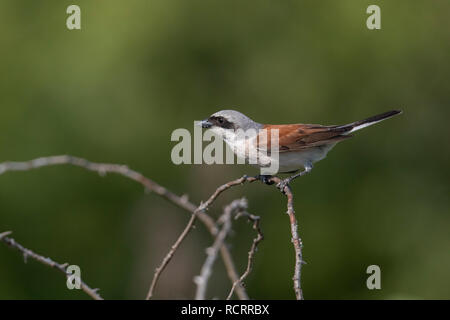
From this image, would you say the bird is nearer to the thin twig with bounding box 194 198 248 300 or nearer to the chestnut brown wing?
the chestnut brown wing

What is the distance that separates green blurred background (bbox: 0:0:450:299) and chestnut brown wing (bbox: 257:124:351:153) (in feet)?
6.94

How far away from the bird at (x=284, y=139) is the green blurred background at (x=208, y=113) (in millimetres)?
2171

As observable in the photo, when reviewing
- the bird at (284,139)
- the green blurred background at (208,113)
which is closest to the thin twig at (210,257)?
the bird at (284,139)

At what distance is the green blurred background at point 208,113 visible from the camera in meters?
6.62

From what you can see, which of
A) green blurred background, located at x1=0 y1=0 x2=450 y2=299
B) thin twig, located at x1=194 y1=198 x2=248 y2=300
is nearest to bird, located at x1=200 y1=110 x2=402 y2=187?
green blurred background, located at x1=0 y1=0 x2=450 y2=299

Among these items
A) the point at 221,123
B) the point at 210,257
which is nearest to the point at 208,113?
the point at 221,123

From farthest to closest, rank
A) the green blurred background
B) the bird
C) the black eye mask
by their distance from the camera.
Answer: the green blurred background
the black eye mask
the bird

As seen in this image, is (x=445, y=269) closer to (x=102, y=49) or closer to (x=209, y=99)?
(x=209, y=99)

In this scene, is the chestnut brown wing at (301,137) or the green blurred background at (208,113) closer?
the chestnut brown wing at (301,137)

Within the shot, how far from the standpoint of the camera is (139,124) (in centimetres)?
722

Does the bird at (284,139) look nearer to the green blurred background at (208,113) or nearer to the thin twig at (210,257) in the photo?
the green blurred background at (208,113)

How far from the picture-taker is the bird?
177 inches

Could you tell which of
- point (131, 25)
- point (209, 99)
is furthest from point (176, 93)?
point (131, 25)
